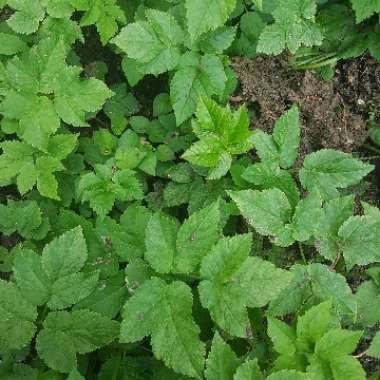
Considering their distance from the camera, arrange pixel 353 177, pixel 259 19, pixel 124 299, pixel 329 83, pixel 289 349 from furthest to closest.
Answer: pixel 329 83
pixel 259 19
pixel 353 177
pixel 124 299
pixel 289 349

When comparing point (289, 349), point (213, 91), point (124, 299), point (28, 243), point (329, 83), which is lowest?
point (289, 349)

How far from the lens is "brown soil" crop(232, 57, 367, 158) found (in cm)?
271

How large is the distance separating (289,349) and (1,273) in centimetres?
148

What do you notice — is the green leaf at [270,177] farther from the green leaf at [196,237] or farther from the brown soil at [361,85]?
the brown soil at [361,85]

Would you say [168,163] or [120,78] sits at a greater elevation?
[120,78]

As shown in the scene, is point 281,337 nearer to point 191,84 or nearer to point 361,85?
point 191,84

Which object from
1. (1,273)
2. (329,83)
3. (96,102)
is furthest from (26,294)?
(329,83)

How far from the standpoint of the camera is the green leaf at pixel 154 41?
236 cm

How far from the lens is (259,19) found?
260cm

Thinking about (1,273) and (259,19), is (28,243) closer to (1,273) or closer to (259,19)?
(1,273)

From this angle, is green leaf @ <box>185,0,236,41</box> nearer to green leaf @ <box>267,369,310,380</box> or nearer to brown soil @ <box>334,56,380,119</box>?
brown soil @ <box>334,56,380,119</box>

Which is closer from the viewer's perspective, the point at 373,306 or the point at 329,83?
the point at 373,306

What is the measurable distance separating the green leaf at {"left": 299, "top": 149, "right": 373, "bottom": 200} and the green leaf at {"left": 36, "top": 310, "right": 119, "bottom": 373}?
1033 mm

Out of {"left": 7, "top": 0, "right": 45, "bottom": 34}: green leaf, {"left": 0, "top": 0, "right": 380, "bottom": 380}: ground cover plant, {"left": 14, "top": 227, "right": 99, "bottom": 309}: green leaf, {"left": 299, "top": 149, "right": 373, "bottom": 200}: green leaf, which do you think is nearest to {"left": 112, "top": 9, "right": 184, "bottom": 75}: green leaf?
{"left": 0, "top": 0, "right": 380, "bottom": 380}: ground cover plant
